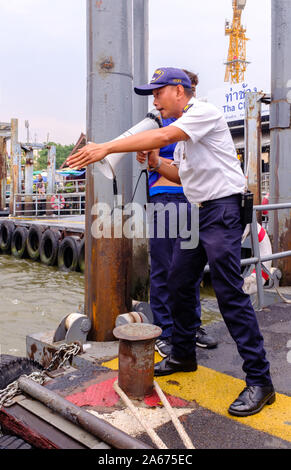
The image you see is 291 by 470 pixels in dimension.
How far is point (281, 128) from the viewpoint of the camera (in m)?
6.32

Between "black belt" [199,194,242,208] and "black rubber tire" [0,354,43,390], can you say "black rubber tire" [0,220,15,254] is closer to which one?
"black rubber tire" [0,354,43,390]

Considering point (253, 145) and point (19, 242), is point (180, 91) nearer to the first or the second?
point (253, 145)

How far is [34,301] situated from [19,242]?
25.1 ft

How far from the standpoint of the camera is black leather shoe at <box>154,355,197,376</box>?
320 centimetres

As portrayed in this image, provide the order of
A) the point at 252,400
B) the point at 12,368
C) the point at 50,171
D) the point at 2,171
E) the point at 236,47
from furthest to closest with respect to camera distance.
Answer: the point at 236,47, the point at 2,171, the point at 50,171, the point at 12,368, the point at 252,400

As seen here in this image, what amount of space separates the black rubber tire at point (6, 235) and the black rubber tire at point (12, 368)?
547 inches

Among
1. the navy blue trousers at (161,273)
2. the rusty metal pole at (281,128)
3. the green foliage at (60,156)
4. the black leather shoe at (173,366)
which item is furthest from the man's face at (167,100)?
the green foliage at (60,156)

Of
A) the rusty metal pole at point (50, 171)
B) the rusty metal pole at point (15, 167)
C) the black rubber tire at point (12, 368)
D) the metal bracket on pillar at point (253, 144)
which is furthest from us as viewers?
the rusty metal pole at point (50, 171)

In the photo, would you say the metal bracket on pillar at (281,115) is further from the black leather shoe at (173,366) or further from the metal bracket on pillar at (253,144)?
the black leather shoe at (173,366)

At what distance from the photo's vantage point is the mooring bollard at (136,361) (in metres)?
2.72

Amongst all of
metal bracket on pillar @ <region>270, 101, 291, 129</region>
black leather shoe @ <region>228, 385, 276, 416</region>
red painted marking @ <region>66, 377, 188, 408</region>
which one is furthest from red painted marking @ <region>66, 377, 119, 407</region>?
metal bracket on pillar @ <region>270, 101, 291, 129</region>

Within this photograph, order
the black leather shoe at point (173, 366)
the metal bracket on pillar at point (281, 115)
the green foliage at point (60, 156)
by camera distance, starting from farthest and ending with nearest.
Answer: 1. the green foliage at point (60, 156)
2. the metal bracket on pillar at point (281, 115)
3. the black leather shoe at point (173, 366)

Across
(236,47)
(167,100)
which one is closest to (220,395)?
(167,100)

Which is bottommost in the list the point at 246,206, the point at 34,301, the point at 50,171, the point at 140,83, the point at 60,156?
the point at 34,301
